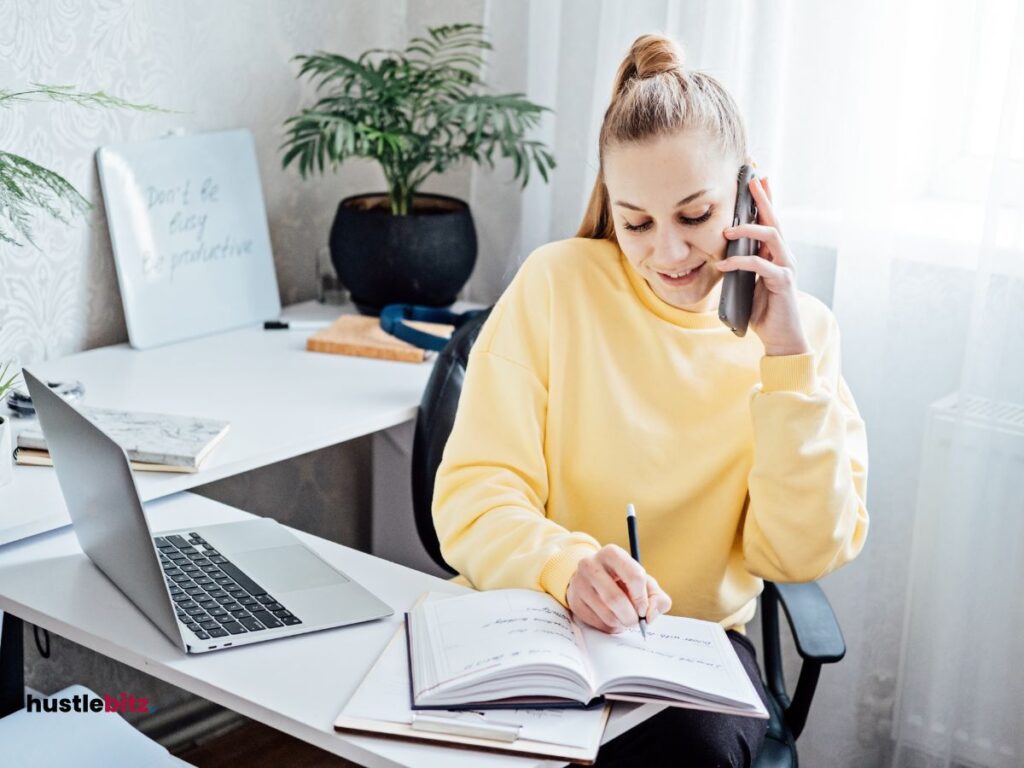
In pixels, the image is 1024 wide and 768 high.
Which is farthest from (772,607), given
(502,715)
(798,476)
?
(502,715)

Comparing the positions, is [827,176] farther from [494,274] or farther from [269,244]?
[269,244]

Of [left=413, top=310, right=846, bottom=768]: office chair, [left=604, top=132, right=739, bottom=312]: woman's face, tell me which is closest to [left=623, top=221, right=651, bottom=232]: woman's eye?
[left=604, top=132, right=739, bottom=312]: woman's face

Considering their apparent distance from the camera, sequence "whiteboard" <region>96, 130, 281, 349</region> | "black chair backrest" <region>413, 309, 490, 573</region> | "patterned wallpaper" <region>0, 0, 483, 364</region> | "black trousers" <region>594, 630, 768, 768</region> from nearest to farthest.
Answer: "black trousers" <region>594, 630, 768, 768</region>, "black chair backrest" <region>413, 309, 490, 573</region>, "patterned wallpaper" <region>0, 0, 483, 364</region>, "whiteboard" <region>96, 130, 281, 349</region>

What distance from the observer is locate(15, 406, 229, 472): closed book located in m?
1.42

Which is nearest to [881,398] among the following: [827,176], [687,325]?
[827,176]

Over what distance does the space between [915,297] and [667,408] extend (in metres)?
0.50

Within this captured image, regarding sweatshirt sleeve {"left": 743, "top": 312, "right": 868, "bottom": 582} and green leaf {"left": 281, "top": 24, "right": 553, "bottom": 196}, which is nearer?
sweatshirt sleeve {"left": 743, "top": 312, "right": 868, "bottom": 582}

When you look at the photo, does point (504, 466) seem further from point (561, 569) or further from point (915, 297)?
point (915, 297)

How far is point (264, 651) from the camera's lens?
3.63 ft

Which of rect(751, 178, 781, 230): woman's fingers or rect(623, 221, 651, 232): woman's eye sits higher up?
rect(751, 178, 781, 230): woman's fingers

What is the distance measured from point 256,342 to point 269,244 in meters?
0.21

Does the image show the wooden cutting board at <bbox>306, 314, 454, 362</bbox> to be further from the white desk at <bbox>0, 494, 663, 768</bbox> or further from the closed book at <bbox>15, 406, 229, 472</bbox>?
the white desk at <bbox>0, 494, 663, 768</bbox>

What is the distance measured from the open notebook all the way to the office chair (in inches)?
11.3

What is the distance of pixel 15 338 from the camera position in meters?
1.77
